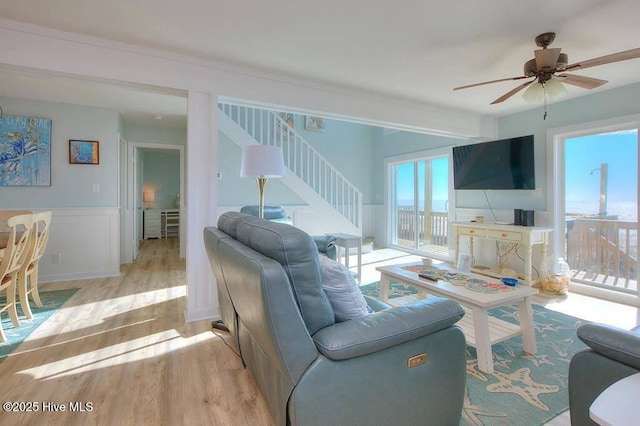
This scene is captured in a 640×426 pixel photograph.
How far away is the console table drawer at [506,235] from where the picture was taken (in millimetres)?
3735

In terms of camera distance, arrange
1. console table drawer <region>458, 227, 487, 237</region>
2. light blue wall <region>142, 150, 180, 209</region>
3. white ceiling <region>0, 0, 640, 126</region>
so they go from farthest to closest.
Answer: light blue wall <region>142, 150, 180, 209</region> → console table drawer <region>458, 227, 487, 237</region> → white ceiling <region>0, 0, 640, 126</region>

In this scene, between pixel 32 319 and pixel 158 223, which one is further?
pixel 158 223

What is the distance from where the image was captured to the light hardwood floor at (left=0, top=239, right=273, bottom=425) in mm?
1561

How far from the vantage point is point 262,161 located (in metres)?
2.72

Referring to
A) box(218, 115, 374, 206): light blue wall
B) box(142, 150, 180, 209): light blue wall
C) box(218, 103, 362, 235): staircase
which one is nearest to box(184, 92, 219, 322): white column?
box(218, 103, 362, 235): staircase

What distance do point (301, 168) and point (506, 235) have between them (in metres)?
3.28

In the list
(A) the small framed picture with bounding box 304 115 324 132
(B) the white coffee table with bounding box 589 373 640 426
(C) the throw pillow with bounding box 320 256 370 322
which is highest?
(A) the small framed picture with bounding box 304 115 324 132

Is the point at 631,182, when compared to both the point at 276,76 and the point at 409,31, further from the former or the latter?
the point at 276,76

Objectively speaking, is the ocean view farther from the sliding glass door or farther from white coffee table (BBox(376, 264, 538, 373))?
white coffee table (BBox(376, 264, 538, 373))

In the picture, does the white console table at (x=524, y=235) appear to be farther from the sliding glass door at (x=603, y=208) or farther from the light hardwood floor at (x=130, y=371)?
the light hardwood floor at (x=130, y=371)

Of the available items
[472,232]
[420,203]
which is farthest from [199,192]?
[420,203]

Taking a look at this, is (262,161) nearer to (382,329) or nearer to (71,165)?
(382,329)

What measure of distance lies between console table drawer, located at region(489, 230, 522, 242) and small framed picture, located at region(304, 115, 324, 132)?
4.21m

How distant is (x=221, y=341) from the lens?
7.74ft
